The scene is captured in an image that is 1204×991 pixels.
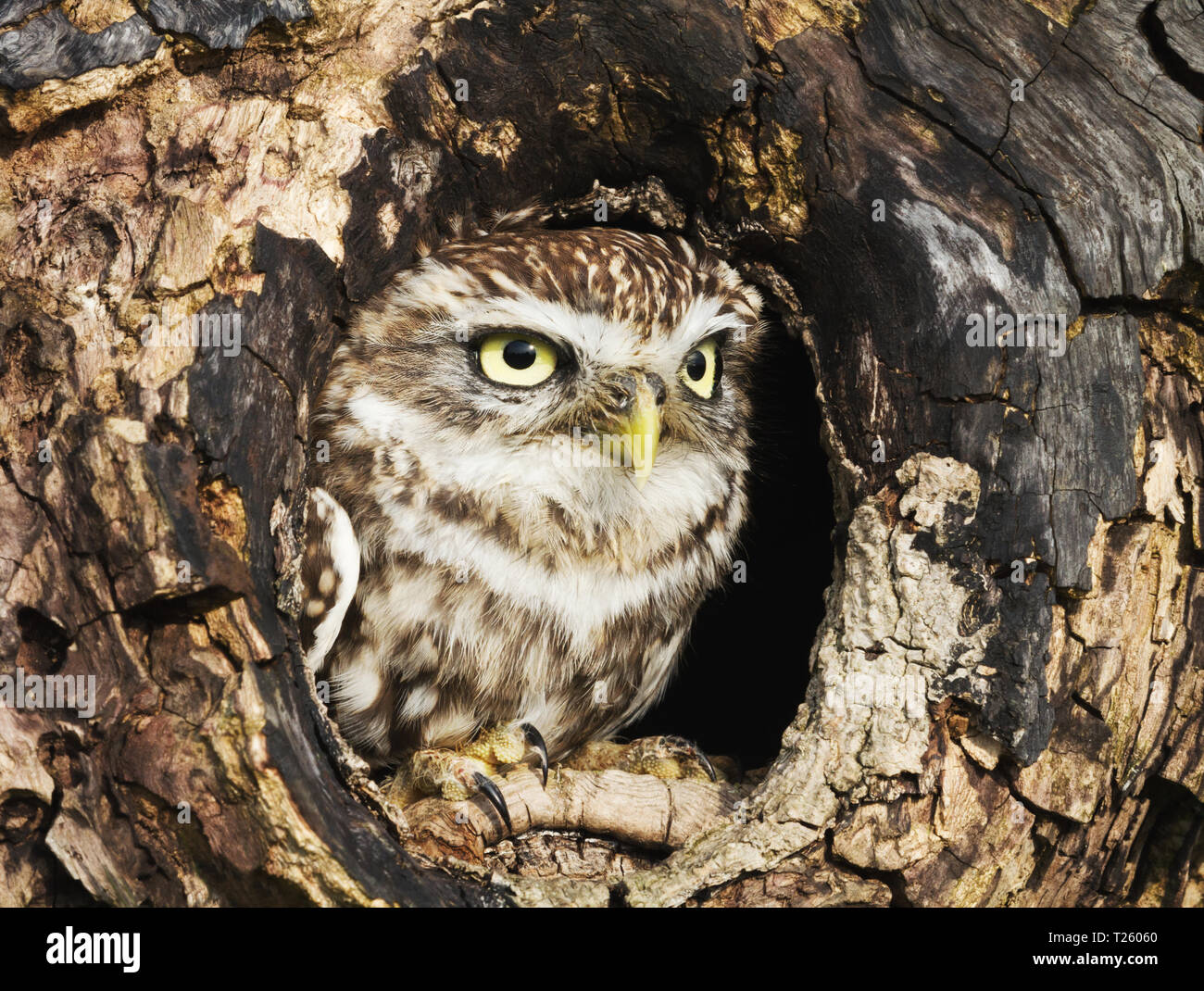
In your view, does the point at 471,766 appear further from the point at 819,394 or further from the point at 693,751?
the point at 819,394

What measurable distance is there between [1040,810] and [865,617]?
68 cm

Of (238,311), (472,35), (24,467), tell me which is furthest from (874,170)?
(24,467)

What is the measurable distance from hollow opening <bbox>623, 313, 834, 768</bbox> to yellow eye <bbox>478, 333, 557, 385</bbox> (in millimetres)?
1140

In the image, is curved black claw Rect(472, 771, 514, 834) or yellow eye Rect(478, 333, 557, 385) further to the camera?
yellow eye Rect(478, 333, 557, 385)

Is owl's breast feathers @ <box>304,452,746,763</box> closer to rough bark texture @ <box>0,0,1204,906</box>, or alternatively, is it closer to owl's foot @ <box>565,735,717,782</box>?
owl's foot @ <box>565,735,717,782</box>

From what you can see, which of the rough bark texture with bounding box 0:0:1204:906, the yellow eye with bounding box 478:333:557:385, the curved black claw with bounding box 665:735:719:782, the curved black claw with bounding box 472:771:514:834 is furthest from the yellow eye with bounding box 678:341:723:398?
the curved black claw with bounding box 472:771:514:834

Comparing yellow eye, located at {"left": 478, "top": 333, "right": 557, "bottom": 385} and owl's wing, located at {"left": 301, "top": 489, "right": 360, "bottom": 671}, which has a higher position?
yellow eye, located at {"left": 478, "top": 333, "right": 557, "bottom": 385}

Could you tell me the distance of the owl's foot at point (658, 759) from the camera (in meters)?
3.70

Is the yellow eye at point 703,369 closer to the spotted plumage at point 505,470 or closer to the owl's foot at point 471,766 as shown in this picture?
the spotted plumage at point 505,470

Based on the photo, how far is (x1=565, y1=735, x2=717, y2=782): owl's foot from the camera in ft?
12.1

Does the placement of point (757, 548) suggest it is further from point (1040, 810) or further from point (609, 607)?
point (1040, 810)

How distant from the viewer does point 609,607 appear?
364cm
